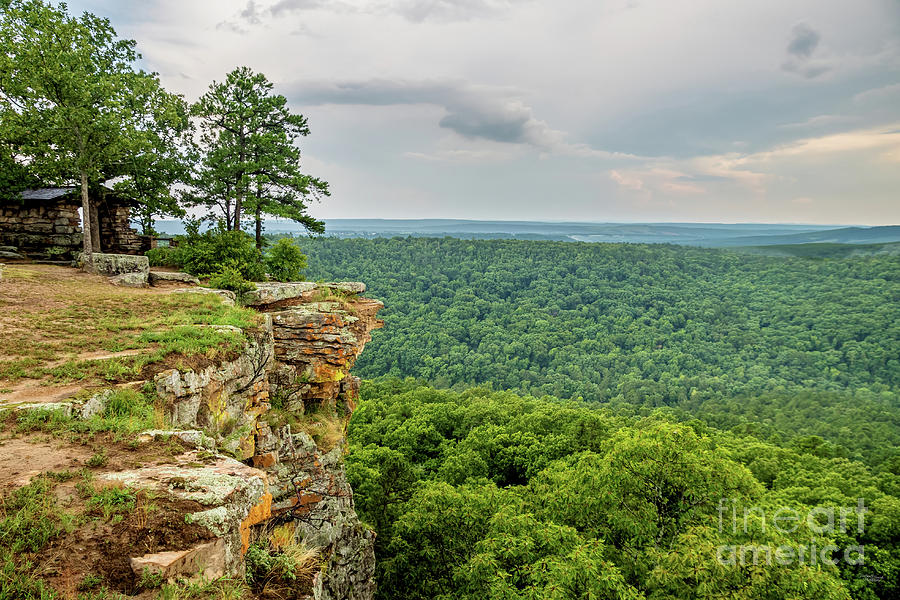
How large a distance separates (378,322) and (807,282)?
178 meters

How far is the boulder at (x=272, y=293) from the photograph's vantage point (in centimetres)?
1499

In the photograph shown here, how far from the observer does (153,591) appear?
3.83 meters

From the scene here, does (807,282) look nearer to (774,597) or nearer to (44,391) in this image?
(774,597)

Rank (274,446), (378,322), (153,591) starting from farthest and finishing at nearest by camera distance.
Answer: (378,322)
(274,446)
(153,591)

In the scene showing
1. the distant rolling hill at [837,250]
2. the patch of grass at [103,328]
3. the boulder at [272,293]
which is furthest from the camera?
the distant rolling hill at [837,250]

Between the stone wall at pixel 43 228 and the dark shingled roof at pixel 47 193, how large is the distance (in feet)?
1.34

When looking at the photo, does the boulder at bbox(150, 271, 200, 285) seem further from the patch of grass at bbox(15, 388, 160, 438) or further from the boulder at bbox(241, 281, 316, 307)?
the patch of grass at bbox(15, 388, 160, 438)

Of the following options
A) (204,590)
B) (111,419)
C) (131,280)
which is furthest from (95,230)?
(204,590)

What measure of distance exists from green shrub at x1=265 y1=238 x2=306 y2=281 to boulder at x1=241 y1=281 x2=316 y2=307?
10.0ft

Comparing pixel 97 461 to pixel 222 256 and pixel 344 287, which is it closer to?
pixel 344 287

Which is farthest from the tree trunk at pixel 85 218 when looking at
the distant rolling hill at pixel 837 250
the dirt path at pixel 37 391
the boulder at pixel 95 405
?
the distant rolling hill at pixel 837 250

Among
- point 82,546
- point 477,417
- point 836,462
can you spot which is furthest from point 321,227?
point 836,462

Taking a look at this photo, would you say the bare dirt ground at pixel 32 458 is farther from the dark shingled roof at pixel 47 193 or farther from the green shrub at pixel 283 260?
the dark shingled roof at pixel 47 193

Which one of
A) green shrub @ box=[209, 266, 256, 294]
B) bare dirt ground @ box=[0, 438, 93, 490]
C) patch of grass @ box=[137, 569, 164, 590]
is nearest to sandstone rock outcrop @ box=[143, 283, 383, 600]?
green shrub @ box=[209, 266, 256, 294]
